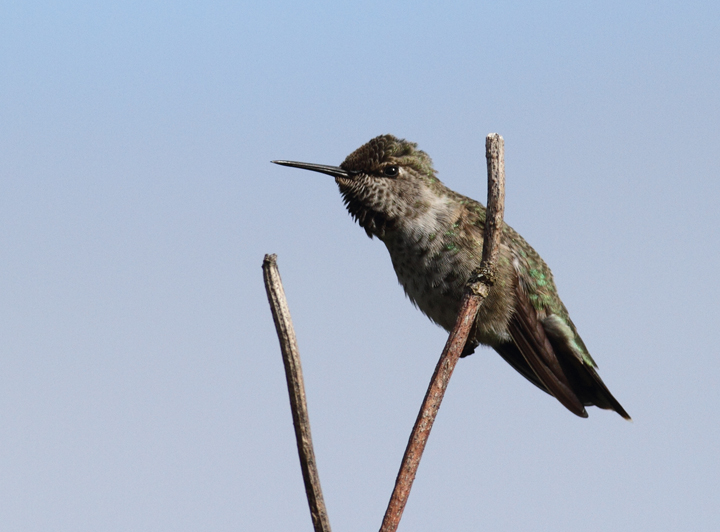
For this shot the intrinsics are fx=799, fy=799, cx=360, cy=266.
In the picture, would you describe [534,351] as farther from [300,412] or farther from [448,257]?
[300,412]

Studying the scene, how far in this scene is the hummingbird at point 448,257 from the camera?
17.9 ft

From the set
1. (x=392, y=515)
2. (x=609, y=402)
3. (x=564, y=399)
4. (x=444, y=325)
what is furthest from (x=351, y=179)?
(x=392, y=515)

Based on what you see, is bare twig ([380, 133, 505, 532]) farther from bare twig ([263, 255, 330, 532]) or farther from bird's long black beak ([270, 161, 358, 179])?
bird's long black beak ([270, 161, 358, 179])

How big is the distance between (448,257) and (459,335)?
2.66 metres

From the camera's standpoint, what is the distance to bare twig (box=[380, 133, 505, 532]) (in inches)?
100

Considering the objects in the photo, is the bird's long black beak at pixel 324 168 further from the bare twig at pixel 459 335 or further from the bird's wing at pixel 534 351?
the bare twig at pixel 459 335

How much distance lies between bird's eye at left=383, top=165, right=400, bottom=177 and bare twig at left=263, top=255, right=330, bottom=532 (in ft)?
11.0

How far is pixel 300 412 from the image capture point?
2.52 metres

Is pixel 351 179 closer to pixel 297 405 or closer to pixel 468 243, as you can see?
pixel 468 243

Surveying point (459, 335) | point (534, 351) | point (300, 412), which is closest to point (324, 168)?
point (534, 351)

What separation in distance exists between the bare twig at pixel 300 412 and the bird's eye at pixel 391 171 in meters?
3.34

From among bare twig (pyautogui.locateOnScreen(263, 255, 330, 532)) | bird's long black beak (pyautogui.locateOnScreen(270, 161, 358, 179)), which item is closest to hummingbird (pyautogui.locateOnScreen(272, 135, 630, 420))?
bird's long black beak (pyautogui.locateOnScreen(270, 161, 358, 179))

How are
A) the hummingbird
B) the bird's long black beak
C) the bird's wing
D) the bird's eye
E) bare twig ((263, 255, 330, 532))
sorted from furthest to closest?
the bird's eye → the bird's wing → the hummingbird → the bird's long black beak → bare twig ((263, 255, 330, 532))

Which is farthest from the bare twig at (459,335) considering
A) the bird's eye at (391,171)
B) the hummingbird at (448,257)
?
the bird's eye at (391,171)
